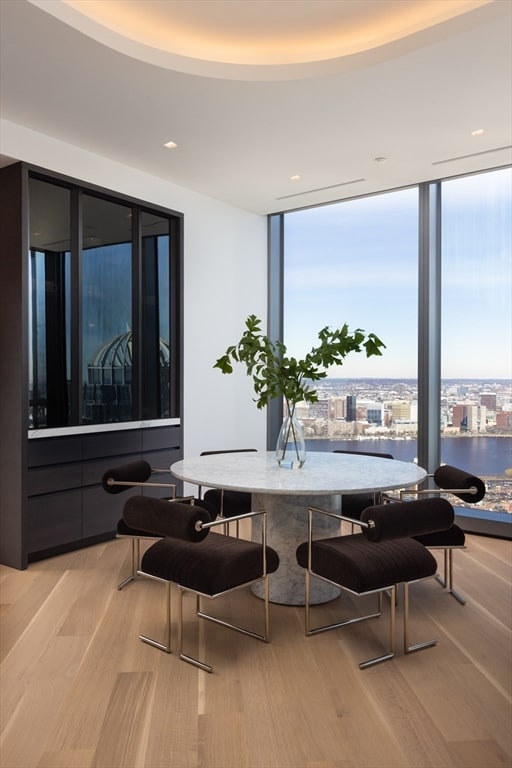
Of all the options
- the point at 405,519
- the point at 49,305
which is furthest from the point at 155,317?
the point at 405,519

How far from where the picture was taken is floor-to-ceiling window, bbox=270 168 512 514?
4.92 m

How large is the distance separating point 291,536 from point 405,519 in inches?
39.4

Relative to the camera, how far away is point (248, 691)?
7.89ft

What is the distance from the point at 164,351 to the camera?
5191 mm

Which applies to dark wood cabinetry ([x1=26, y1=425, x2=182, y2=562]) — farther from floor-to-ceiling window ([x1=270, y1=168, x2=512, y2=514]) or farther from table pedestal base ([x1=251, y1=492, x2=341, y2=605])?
floor-to-ceiling window ([x1=270, y1=168, x2=512, y2=514])

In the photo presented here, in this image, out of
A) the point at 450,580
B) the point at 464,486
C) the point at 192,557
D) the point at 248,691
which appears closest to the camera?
the point at 248,691

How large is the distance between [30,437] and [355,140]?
10.4 feet

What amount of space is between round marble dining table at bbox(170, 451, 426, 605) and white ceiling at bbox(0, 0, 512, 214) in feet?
7.48

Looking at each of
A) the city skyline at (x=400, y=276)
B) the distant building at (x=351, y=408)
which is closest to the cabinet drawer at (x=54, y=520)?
the distant building at (x=351, y=408)

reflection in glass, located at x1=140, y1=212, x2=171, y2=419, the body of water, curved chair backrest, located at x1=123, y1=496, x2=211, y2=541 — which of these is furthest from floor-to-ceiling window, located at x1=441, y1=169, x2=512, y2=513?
curved chair backrest, located at x1=123, y1=496, x2=211, y2=541

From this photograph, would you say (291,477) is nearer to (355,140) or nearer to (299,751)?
(299,751)

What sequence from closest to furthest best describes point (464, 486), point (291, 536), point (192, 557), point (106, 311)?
point (192, 557) → point (464, 486) → point (291, 536) → point (106, 311)

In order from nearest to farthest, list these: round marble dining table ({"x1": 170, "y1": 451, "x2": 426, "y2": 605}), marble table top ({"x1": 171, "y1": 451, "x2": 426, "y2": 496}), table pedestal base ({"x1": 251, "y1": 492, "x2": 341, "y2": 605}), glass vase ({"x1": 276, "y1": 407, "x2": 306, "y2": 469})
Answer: marble table top ({"x1": 171, "y1": 451, "x2": 426, "y2": 496}) → round marble dining table ({"x1": 170, "y1": 451, "x2": 426, "y2": 605}) → table pedestal base ({"x1": 251, "y1": 492, "x2": 341, "y2": 605}) → glass vase ({"x1": 276, "y1": 407, "x2": 306, "y2": 469})

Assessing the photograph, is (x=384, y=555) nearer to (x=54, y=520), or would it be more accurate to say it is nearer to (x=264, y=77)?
(x=54, y=520)
